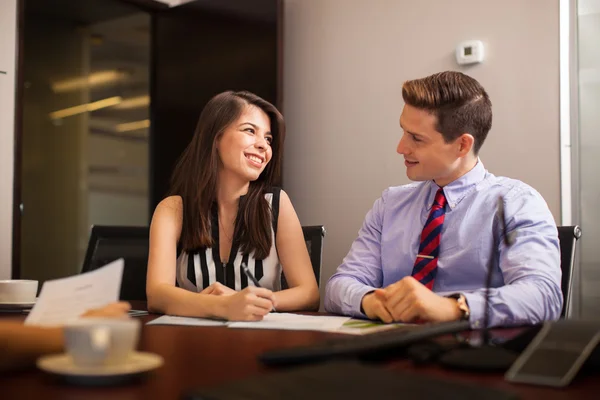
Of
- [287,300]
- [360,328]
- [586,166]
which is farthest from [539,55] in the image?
[360,328]

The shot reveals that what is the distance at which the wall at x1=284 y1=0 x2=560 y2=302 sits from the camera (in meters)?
3.01

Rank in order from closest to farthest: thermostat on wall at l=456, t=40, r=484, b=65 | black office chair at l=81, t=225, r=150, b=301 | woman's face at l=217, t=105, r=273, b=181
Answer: woman's face at l=217, t=105, r=273, b=181, black office chair at l=81, t=225, r=150, b=301, thermostat on wall at l=456, t=40, r=484, b=65

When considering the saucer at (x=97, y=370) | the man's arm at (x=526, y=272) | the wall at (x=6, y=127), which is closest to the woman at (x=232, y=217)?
the man's arm at (x=526, y=272)

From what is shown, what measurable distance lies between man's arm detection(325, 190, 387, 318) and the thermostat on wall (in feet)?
4.87

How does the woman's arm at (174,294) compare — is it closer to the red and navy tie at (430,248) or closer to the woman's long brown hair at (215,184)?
the woman's long brown hair at (215,184)

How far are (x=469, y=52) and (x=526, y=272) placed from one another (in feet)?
6.37

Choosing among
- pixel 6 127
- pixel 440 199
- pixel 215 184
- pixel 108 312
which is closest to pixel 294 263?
pixel 215 184

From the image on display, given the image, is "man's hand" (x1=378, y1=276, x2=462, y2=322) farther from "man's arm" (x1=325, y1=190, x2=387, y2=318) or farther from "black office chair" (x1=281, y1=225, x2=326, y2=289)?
"black office chair" (x1=281, y1=225, x2=326, y2=289)

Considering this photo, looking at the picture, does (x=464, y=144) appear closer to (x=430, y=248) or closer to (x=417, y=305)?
(x=430, y=248)

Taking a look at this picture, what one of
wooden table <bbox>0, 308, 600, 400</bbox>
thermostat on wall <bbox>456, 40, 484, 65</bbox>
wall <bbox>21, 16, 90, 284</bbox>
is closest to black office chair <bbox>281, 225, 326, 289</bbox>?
wooden table <bbox>0, 308, 600, 400</bbox>

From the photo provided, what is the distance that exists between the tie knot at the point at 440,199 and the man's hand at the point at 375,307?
1.33 feet

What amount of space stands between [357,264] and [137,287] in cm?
82

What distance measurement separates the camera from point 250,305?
54.9 inches

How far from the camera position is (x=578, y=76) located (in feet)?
9.61
